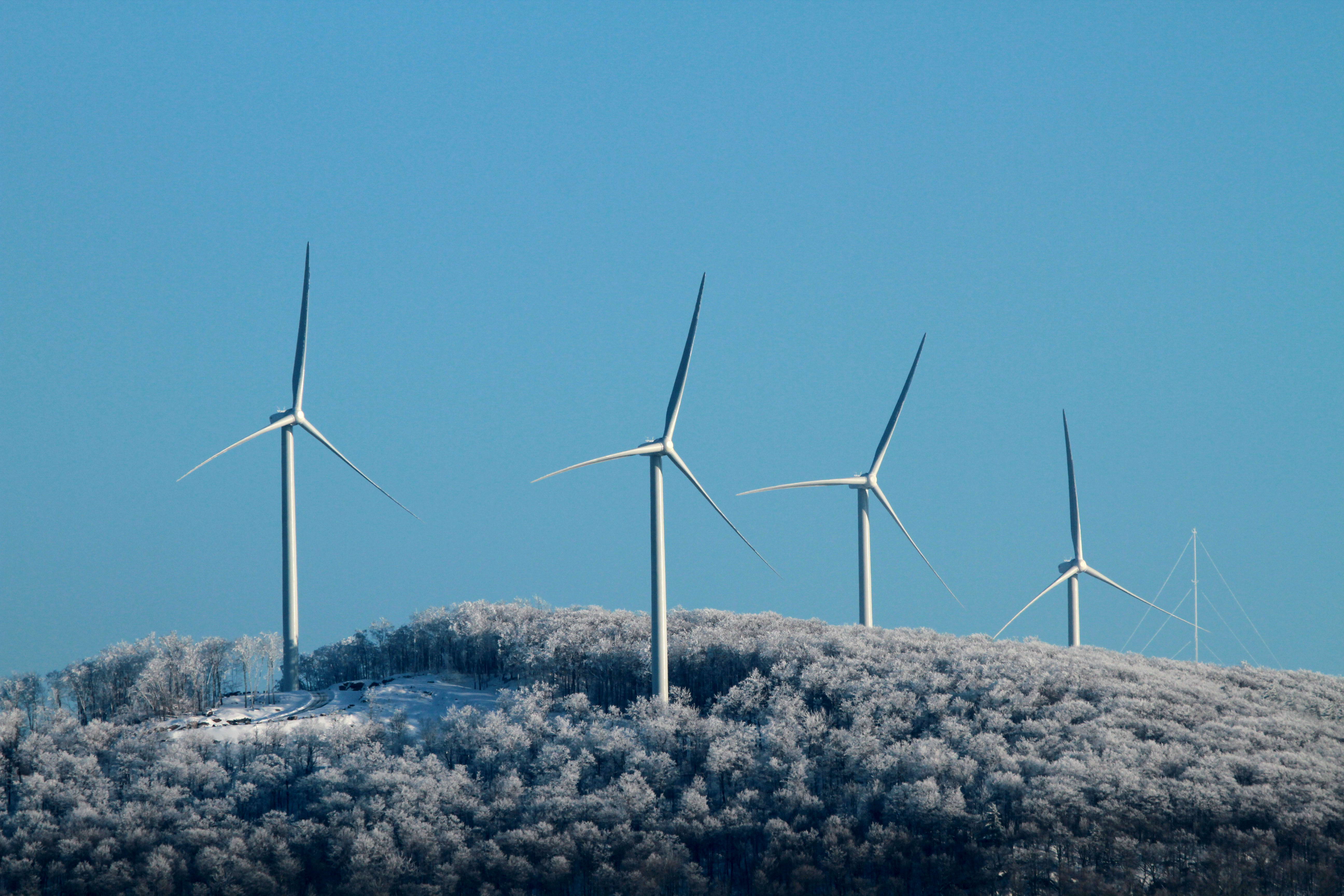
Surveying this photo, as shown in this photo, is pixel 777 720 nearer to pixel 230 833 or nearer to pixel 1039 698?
pixel 1039 698

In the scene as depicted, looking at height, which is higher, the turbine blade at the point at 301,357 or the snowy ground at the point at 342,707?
the turbine blade at the point at 301,357

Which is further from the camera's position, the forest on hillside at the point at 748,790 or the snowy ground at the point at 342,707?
the snowy ground at the point at 342,707

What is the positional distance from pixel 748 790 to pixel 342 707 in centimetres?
3746

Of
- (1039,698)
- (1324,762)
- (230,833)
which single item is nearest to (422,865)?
(230,833)

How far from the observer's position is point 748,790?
3031 inches

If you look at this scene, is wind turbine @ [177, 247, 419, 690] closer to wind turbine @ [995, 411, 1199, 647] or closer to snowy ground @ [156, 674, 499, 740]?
snowy ground @ [156, 674, 499, 740]

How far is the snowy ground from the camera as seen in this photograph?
294ft

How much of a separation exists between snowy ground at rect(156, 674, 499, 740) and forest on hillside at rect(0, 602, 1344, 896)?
226 cm

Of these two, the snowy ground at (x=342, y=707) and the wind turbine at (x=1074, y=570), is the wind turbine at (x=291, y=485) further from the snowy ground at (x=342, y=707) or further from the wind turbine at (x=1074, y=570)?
the wind turbine at (x=1074, y=570)

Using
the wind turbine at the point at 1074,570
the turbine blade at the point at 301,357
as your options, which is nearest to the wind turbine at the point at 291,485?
the turbine blade at the point at 301,357

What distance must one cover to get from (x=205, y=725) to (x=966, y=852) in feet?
187

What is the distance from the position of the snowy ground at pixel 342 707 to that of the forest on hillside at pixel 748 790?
7.42ft

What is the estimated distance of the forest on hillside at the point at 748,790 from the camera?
224ft

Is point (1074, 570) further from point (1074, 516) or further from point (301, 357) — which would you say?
point (301, 357)
